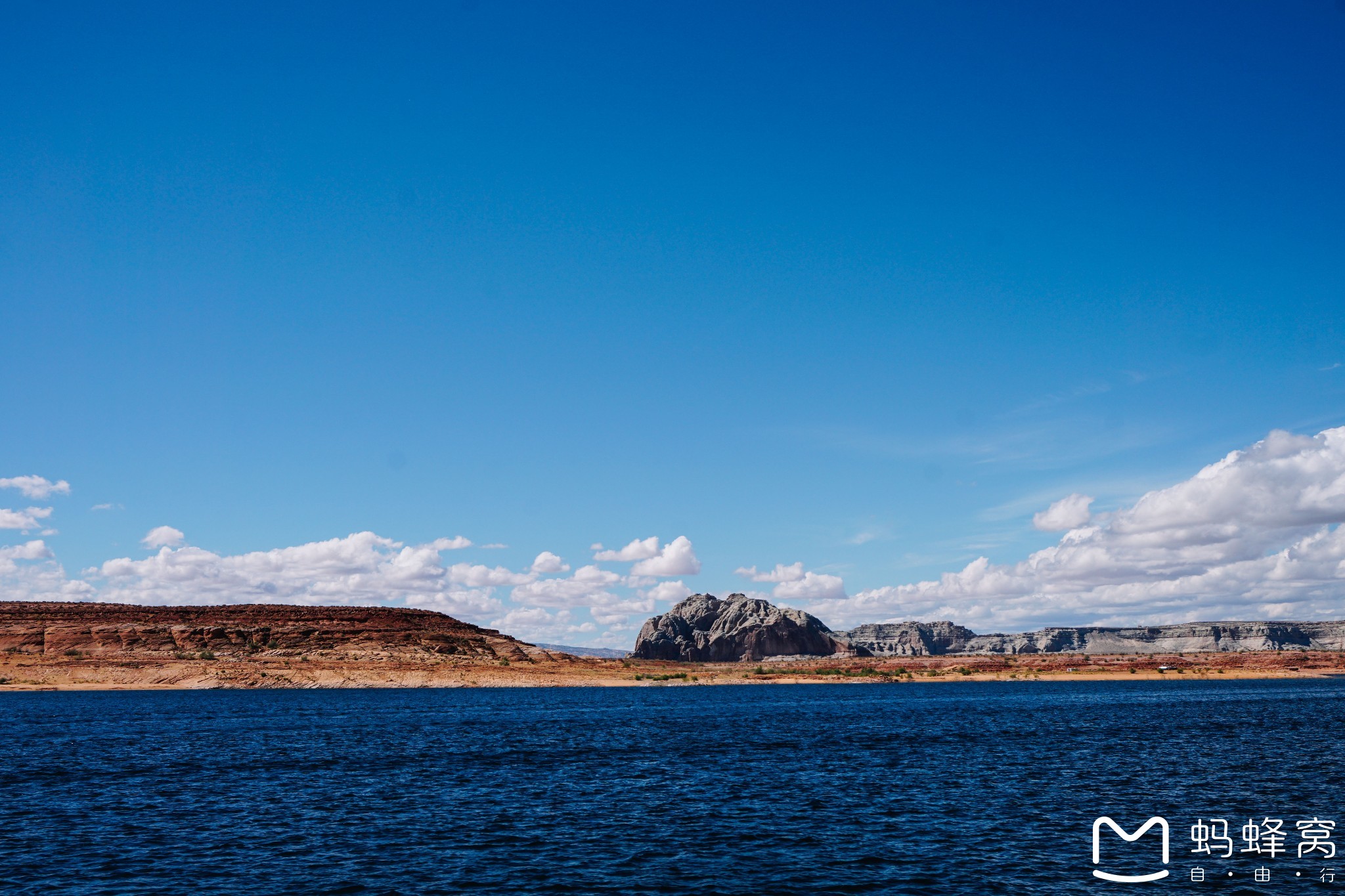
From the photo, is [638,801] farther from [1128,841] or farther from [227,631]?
[227,631]

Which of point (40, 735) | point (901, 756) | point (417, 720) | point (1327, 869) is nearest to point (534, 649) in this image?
point (417, 720)

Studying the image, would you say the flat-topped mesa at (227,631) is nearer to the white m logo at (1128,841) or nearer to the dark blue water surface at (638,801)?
the dark blue water surface at (638,801)

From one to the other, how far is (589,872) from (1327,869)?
75.6 ft

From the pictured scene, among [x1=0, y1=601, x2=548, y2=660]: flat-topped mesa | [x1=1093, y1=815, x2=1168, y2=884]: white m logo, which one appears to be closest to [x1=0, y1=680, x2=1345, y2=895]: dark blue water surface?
[x1=1093, y1=815, x2=1168, y2=884]: white m logo

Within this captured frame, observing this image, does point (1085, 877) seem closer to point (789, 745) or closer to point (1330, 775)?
point (1330, 775)

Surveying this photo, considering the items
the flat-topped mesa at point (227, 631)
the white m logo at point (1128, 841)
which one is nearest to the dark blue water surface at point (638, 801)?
the white m logo at point (1128, 841)

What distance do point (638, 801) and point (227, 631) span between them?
495 ft

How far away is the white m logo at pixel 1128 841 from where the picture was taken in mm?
27391

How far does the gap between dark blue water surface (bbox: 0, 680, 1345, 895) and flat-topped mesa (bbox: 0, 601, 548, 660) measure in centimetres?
→ 8148

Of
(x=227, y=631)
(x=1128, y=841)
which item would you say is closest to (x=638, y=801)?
(x=1128, y=841)

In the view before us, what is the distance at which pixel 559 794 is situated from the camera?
4356cm

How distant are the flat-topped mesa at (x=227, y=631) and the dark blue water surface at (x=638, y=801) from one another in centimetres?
8148

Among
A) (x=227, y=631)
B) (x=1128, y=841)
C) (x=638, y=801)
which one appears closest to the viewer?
(x=1128, y=841)

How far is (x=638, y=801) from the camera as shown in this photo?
41469 mm
